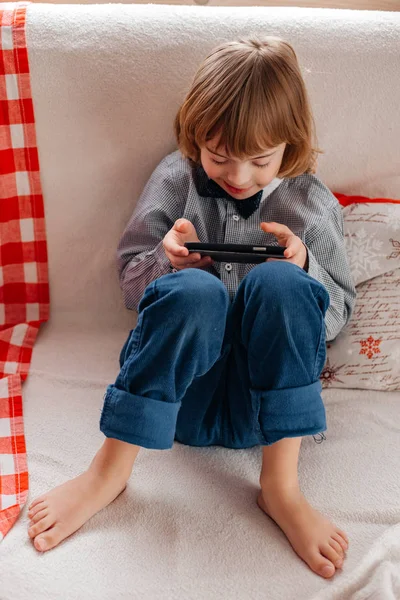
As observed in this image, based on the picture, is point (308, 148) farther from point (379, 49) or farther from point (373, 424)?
point (373, 424)

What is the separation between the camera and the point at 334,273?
1.27 meters

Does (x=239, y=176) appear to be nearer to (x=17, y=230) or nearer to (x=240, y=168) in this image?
(x=240, y=168)

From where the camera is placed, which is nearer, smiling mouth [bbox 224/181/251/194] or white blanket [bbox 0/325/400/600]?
white blanket [bbox 0/325/400/600]

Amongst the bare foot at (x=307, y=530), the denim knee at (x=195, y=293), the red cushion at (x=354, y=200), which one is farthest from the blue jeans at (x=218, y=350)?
the red cushion at (x=354, y=200)

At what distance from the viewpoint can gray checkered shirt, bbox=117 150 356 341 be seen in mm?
1253

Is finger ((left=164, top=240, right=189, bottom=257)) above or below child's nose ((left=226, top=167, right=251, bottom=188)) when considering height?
below

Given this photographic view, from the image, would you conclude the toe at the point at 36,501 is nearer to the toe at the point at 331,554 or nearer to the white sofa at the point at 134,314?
the white sofa at the point at 134,314

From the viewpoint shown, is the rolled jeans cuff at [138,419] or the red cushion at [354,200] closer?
the rolled jeans cuff at [138,419]

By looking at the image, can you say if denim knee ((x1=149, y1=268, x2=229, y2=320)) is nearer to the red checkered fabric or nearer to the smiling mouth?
the smiling mouth

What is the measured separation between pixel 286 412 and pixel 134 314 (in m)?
0.52

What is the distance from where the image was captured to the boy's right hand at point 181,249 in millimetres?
1120

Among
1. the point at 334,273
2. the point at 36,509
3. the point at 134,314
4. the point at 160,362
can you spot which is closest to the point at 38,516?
the point at 36,509

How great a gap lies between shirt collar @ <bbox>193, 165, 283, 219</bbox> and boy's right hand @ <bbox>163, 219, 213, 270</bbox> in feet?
0.34

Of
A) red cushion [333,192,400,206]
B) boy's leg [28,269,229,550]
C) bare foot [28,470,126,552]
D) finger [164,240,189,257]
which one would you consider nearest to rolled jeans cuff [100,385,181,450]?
boy's leg [28,269,229,550]
